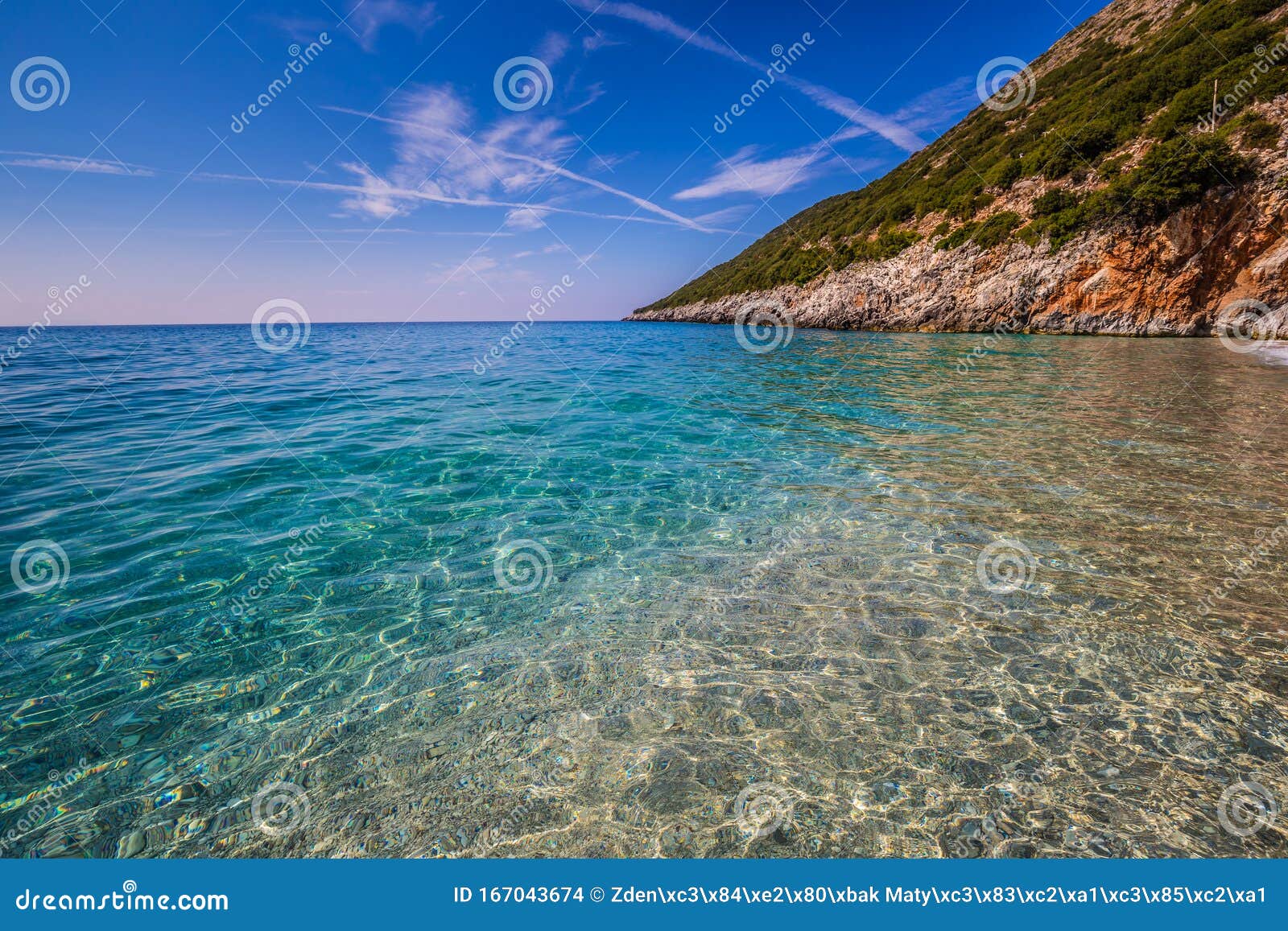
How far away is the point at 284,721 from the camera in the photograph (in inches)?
144

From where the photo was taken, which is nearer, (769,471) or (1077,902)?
(1077,902)

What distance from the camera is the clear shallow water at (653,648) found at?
2926 millimetres

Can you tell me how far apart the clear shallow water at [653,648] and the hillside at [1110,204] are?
102 feet

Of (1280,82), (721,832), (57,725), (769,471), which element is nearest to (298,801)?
(57,725)

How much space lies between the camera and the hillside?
28.8 m

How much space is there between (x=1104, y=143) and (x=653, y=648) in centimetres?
5306

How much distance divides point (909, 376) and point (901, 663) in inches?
710

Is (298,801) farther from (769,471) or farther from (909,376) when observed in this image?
(909,376)

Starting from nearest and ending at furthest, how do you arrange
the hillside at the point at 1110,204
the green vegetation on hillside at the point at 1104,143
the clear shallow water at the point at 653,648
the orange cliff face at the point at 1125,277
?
the clear shallow water at the point at 653,648, the orange cliff face at the point at 1125,277, the hillside at the point at 1110,204, the green vegetation on hillside at the point at 1104,143

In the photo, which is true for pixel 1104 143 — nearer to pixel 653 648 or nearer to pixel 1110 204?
pixel 1110 204

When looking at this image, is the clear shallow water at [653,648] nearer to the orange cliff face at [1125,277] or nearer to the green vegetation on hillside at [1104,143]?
the orange cliff face at [1125,277]

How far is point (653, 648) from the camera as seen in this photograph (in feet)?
14.5

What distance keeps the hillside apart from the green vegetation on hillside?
0.12 meters

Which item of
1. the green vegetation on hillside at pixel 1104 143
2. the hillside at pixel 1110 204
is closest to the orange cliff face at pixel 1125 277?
the hillside at pixel 1110 204
